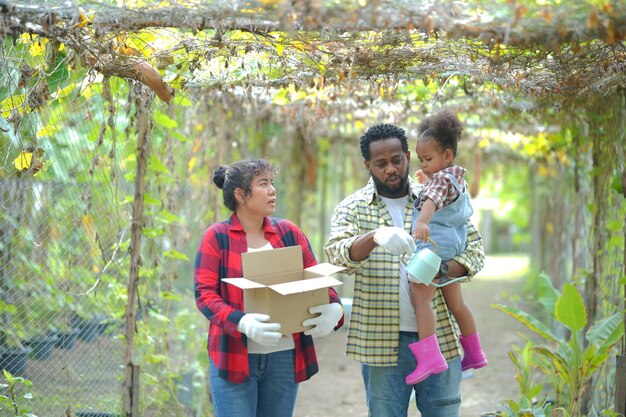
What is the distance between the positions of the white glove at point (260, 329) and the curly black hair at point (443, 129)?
1.19 meters

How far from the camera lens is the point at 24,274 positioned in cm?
535

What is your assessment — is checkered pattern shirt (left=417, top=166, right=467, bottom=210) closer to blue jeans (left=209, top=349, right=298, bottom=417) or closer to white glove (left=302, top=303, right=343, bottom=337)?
white glove (left=302, top=303, right=343, bottom=337)

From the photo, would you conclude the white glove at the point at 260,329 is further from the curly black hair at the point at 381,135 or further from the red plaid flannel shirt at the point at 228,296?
the curly black hair at the point at 381,135

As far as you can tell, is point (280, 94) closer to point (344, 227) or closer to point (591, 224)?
point (344, 227)

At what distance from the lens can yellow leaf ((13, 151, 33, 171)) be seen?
364 cm

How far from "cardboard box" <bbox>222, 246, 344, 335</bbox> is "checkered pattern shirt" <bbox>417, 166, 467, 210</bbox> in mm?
523

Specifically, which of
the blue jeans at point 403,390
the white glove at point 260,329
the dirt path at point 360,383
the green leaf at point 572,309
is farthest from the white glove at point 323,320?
the dirt path at point 360,383

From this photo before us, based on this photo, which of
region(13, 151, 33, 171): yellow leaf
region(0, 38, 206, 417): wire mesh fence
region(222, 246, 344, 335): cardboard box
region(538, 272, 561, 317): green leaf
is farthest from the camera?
region(538, 272, 561, 317): green leaf

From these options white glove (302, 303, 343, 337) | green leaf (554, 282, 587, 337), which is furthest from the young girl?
green leaf (554, 282, 587, 337)

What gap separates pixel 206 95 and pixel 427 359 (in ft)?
10.9

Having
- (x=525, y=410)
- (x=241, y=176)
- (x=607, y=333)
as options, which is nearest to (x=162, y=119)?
(x=241, y=176)

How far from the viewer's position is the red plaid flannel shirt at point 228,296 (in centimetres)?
337

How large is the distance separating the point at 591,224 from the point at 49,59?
13.5 feet

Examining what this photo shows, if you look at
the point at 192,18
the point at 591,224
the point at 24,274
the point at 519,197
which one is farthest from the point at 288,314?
the point at 519,197
